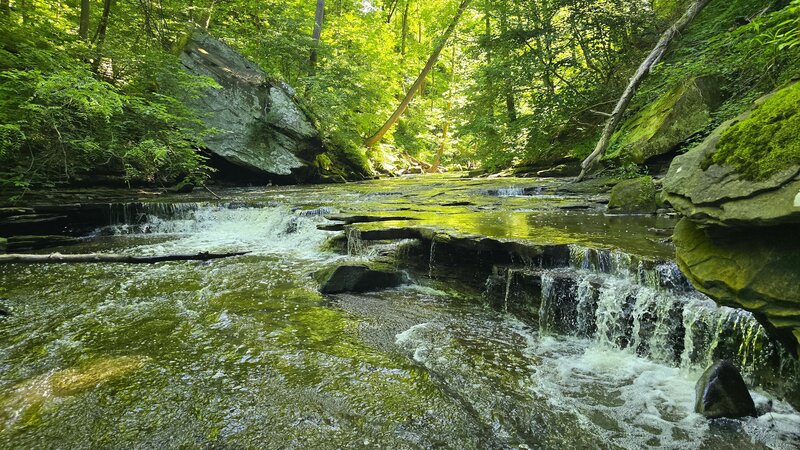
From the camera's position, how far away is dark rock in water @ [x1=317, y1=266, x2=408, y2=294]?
5.67 meters

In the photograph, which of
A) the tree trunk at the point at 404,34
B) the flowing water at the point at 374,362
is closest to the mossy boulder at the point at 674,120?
the flowing water at the point at 374,362

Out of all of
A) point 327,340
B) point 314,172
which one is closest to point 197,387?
point 327,340

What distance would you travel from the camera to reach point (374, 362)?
3.66 metres

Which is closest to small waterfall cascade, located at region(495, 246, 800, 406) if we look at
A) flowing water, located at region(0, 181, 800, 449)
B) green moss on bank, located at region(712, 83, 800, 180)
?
flowing water, located at region(0, 181, 800, 449)

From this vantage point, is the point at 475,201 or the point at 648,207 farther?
the point at 475,201

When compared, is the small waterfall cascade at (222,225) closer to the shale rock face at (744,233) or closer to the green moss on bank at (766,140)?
the shale rock face at (744,233)

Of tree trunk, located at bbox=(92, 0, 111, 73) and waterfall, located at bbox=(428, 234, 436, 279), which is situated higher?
tree trunk, located at bbox=(92, 0, 111, 73)

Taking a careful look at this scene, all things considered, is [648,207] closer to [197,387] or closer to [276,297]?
[276,297]

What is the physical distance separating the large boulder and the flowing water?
8.68 meters

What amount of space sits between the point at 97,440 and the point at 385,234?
15.4 feet

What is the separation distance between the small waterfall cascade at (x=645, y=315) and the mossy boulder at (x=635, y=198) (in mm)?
3500

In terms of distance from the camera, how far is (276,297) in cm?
537

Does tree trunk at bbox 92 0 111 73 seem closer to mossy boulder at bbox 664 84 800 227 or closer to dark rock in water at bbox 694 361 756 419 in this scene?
mossy boulder at bbox 664 84 800 227

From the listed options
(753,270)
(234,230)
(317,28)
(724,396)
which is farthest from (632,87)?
(317,28)
